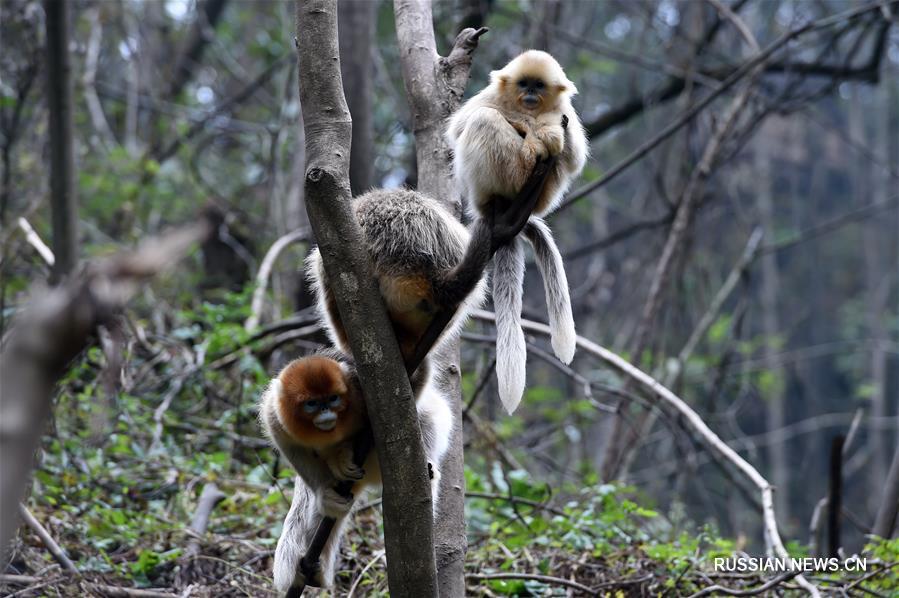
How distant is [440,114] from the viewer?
3910 millimetres

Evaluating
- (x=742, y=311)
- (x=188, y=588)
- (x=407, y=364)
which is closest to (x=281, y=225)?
(x=742, y=311)

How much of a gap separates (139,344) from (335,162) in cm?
390

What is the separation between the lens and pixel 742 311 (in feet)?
25.5

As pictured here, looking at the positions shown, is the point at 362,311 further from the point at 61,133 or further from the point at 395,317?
the point at 61,133


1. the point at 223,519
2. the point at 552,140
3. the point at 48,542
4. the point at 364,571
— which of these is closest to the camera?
the point at 552,140

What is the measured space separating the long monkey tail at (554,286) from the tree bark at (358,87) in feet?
9.75

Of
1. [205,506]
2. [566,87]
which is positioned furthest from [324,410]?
[205,506]

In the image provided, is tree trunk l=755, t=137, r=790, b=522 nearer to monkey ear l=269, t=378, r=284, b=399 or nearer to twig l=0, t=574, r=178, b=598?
monkey ear l=269, t=378, r=284, b=399

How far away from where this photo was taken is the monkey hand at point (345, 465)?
10.3 feet

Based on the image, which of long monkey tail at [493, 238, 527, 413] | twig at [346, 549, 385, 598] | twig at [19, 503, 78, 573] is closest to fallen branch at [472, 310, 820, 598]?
long monkey tail at [493, 238, 527, 413]

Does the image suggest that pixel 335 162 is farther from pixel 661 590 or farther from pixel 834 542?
pixel 834 542

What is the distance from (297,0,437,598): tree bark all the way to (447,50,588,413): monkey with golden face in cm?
52

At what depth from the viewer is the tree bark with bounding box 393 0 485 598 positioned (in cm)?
358

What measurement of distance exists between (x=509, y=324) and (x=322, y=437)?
80 cm
